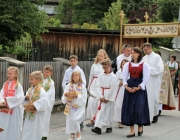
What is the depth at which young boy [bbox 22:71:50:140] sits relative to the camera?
8656 mm

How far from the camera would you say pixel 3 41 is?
19375 millimetres

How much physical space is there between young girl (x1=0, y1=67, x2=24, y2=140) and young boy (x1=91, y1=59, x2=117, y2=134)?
2452 millimetres

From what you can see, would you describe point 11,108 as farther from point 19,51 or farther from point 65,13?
point 65,13

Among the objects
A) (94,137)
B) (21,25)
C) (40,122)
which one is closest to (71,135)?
(94,137)

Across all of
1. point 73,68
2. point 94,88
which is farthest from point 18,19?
point 94,88

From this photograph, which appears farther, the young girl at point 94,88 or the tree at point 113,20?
the tree at point 113,20

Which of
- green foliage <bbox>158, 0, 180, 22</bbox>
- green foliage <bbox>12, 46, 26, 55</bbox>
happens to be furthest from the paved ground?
green foliage <bbox>158, 0, 180, 22</bbox>

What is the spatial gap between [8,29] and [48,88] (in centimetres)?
932

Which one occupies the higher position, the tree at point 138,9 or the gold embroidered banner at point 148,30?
the tree at point 138,9

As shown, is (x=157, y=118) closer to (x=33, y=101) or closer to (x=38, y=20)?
(x=33, y=101)

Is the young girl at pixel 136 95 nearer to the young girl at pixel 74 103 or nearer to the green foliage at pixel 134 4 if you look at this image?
the young girl at pixel 74 103

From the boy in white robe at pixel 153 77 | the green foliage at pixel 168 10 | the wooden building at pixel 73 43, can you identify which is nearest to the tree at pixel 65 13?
the green foliage at pixel 168 10

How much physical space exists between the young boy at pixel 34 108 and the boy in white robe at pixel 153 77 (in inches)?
169

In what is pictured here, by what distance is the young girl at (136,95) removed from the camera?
1045cm
